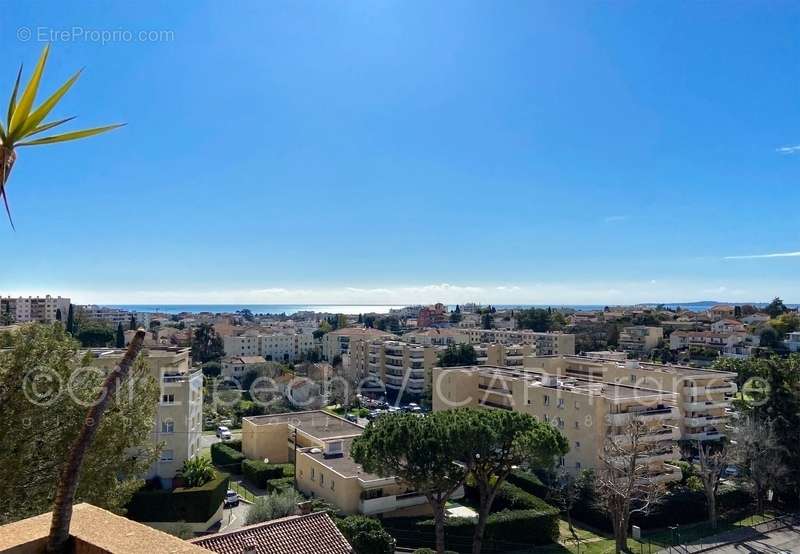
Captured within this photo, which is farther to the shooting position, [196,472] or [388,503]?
[388,503]

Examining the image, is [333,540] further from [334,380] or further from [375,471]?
[334,380]

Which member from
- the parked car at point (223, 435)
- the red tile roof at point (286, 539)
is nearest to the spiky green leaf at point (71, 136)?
the red tile roof at point (286, 539)

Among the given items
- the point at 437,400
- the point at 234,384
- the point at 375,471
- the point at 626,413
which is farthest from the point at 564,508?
the point at 234,384

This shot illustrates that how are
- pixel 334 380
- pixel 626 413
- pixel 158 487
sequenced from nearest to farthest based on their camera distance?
pixel 158 487 < pixel 626 413 < pixel 334 380

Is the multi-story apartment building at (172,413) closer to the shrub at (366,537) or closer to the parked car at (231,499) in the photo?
the parked car at (231,499)

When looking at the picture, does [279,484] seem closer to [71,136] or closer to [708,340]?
[71,136]

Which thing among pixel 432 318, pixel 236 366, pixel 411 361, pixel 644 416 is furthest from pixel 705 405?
pixel 432 318
